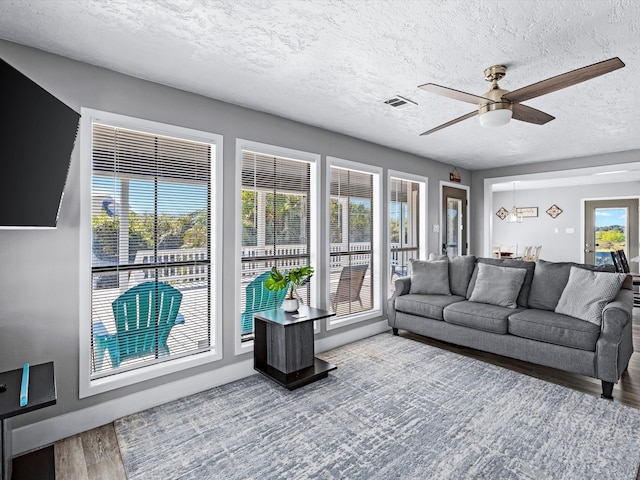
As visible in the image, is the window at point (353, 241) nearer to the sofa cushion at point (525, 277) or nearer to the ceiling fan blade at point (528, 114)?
the sofa cushion at point (525, 277)

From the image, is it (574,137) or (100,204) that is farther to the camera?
(574,137)

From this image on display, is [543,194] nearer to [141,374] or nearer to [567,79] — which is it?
[567,79]

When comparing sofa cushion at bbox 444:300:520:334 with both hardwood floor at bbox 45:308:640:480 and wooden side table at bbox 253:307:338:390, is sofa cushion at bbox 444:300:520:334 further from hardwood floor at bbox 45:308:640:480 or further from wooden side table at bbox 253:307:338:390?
wooden side table at bbox 253:307:338:390

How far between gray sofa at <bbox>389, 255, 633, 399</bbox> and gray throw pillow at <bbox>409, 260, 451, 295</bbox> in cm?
1

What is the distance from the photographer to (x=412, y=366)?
3.51 metres

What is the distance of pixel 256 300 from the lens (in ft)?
11.6

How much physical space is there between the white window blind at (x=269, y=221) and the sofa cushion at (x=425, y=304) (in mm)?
1301

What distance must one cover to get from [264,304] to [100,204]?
1742 mm

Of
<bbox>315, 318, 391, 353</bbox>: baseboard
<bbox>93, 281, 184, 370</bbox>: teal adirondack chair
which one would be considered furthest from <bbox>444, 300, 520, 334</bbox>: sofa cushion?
<bbox>93, 281, 184, 370</bbox>: teal adirondack chair

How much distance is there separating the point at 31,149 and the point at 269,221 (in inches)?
81.1

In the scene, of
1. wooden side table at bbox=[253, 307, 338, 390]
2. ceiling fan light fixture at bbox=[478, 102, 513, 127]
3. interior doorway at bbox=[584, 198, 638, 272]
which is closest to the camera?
ceiling fan light fixture at bbox=[478, 102, 513, 127]

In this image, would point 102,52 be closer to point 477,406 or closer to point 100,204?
point 100,204

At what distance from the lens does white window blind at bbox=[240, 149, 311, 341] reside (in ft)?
11.2

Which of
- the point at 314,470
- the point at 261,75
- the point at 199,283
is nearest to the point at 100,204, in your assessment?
the point at 199,283
